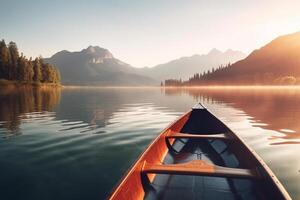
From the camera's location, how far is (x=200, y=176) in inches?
330

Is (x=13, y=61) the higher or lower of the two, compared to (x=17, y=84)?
higher

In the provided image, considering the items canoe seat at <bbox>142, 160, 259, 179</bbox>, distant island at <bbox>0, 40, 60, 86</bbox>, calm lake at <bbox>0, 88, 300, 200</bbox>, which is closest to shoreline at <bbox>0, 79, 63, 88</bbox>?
distant island at <bbox>0, 40, 60, 86</bbox>

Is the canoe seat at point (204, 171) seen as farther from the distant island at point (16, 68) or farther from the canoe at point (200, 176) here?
the distant island at point (16, 68)

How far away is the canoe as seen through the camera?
616cm

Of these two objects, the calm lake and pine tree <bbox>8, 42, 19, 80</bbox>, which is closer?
the calm lake

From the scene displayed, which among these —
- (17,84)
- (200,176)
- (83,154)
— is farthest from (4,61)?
(200,176)

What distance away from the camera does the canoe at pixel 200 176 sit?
616cm

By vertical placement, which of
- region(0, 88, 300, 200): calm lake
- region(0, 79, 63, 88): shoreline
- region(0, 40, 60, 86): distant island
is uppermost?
region(0, 40, 60, 86): distant island

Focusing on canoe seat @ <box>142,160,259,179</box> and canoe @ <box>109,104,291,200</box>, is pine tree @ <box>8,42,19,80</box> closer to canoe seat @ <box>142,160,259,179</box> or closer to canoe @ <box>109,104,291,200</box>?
canoe @ <box>109,104,291,200</box>

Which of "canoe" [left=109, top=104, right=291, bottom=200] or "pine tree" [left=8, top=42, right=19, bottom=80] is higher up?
"pine tree" [left=8, top=42, right=19, bottom=80]

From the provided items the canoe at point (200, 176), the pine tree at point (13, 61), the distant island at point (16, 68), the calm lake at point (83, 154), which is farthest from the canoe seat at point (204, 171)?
the pine tree at point (13, 61)

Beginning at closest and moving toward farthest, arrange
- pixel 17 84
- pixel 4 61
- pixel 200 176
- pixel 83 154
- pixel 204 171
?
pixel 204 171, pixel 200 176, pixel 83 154, pixel 4 61, pixel 17 84

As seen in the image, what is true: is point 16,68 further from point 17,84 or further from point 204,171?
point 204,171

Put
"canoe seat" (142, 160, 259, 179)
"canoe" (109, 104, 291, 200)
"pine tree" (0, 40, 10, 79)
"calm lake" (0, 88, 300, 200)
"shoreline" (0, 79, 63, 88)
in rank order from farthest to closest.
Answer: "pine tree" (0, 40, 10, 79), "shoreline" (0, 79, 63, 88), "calm lake" (0, 88, 300, 200), "canoe seat" (142, 160, 259, 179), "canoe" (109, 104, 291, 200)
